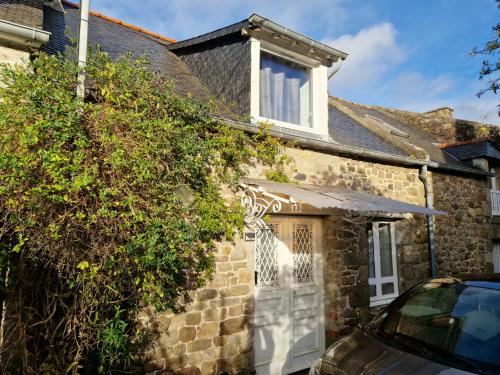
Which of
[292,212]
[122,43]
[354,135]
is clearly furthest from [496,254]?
[122,43]

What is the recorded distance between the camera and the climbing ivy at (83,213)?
3.57 meters

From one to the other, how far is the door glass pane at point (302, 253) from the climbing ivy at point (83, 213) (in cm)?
307

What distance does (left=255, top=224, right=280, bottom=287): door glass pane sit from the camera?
6723 mm

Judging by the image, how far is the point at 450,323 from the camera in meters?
3.50

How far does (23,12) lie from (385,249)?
29.3 ft

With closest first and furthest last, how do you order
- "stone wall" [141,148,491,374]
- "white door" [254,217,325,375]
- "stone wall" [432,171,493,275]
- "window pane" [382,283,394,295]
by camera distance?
"stone wall" [141,148,491,374] < "white door" [254,217,325,375] < "window pane" [382,283,394,295] < "stone wall" [432,171,493,275]

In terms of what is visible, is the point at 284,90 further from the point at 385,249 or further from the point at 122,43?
the point at 385,249

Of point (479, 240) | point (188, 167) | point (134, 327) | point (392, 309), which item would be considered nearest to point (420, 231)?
point (479, 240)

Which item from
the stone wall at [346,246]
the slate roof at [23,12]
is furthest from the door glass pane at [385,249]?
Answer: the slate roof at [23,12]

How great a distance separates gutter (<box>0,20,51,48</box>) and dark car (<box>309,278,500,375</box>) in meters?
5.37

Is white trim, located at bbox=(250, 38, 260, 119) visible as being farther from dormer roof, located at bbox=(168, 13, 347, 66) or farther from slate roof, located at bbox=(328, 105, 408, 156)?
slate roof, located at bbox=(328, 105, 408, 156)

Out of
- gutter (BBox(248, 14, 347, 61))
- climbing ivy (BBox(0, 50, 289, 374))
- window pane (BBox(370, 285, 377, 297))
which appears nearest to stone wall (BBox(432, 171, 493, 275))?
window pane (BBox(370, 285, 377, 297))

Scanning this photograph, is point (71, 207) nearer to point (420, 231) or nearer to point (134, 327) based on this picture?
point (134, 327)

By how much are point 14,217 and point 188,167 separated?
2.27 meters
